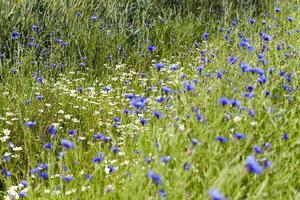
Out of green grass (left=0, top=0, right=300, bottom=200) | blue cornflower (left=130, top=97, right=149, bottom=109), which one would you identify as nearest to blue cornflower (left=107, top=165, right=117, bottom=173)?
green grass (left=0, top=0, right=300, bottom=200)

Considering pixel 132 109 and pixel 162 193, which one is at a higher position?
pixel 162 193


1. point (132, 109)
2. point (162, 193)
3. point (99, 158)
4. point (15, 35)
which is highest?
point (162, 193)

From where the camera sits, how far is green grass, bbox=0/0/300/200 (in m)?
2.10

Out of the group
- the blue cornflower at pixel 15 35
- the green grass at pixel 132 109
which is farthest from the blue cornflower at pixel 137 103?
the blue cornflower at pixel 15 35

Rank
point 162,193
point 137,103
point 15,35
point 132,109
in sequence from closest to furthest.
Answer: point 162,193 → point 137,103 → point 132,109 → point 15,35

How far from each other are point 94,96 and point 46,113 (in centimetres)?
51

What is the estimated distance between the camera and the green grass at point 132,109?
6.89 feet

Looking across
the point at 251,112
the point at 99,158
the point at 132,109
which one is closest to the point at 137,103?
the point at 99,158

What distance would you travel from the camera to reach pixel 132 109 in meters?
3.48

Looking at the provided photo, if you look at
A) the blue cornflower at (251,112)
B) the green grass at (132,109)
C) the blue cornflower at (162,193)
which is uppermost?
the blue cornflower at (251,112)

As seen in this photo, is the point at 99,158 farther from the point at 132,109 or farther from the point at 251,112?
the point at 132,109

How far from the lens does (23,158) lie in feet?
10.3

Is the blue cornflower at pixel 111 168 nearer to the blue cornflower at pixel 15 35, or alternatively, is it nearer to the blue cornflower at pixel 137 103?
the blue cornflower at pixel 137 103

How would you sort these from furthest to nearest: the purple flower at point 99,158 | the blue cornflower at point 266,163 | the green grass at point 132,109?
the purple flower at point 99,158 → the green grass at point 132,109 → the blue cornflower at point 266,163
